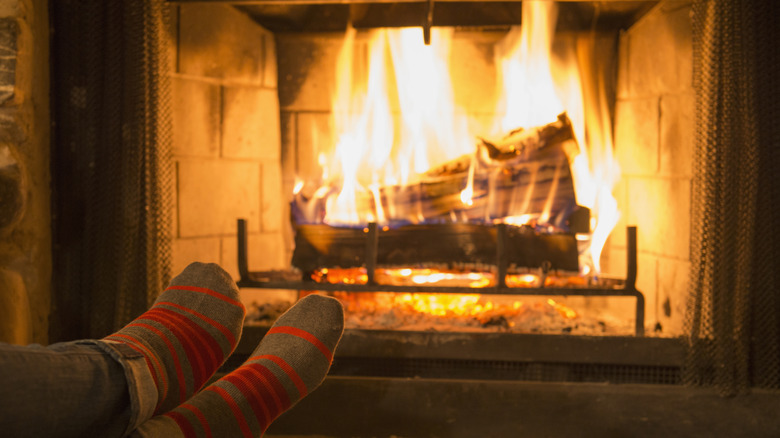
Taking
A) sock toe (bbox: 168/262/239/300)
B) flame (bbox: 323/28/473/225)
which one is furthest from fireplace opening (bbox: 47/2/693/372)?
sock toe (bbox: 168/262/239/300)

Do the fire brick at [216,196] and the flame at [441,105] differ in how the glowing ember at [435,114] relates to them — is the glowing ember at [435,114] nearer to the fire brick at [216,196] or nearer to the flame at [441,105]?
the flame at [441,105]

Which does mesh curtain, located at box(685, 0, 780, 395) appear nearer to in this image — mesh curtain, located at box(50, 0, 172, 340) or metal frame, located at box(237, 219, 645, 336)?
metal frame, located at box(237, 219, 645, 336)

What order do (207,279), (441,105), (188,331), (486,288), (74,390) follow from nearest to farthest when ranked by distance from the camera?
(74,390) < (188,331) < (207,279) < (486,288) < (441,105)

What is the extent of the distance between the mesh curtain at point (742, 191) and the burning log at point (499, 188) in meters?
0.51

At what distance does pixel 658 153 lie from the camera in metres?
2.19

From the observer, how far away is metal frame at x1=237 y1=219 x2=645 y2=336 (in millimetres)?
1885

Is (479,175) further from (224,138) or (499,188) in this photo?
(224,138)

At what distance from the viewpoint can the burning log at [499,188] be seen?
212 cm

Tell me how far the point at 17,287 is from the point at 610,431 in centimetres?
159

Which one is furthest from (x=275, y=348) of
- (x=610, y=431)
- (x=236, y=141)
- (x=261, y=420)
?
(x=236, y=141)

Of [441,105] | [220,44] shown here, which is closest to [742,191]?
[441,105]

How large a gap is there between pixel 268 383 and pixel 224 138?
3.94 feet

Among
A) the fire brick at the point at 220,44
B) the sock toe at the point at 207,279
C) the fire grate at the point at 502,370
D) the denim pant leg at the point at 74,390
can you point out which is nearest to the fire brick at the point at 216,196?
the fire brick at the point at 220,44

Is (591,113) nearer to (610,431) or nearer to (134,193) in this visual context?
(610,431)
